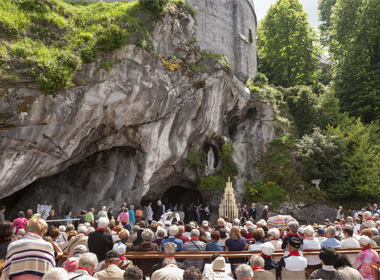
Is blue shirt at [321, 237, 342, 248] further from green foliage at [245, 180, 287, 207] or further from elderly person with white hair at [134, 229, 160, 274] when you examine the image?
green foliage at [245, 180, 287, 207]

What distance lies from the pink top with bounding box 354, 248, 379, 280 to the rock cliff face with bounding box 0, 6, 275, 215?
10.9 m

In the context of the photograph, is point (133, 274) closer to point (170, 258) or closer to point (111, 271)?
point (111, 271)

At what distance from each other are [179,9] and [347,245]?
51.5 ft

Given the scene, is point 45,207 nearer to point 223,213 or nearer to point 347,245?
point 223,213

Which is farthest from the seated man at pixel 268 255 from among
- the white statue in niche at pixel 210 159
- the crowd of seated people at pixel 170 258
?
the white statue in niche at pixel 210 159

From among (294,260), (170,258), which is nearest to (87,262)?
(170,258)

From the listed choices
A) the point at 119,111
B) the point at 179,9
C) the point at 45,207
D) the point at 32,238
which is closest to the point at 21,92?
the point at 119,111

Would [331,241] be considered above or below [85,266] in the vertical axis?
below

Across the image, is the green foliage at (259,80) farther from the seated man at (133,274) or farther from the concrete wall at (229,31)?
the seated man at (133,274)

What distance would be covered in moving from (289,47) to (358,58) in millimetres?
7037

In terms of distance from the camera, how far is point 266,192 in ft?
70.6

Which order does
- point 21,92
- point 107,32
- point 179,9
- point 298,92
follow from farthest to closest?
point 298,92, point 179,9, point 107,32, point 21,92

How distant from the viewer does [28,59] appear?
11.4 metres

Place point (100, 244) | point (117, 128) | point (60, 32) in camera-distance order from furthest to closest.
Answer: point (117, 128) < point (60, 32) < point (100, 244)
